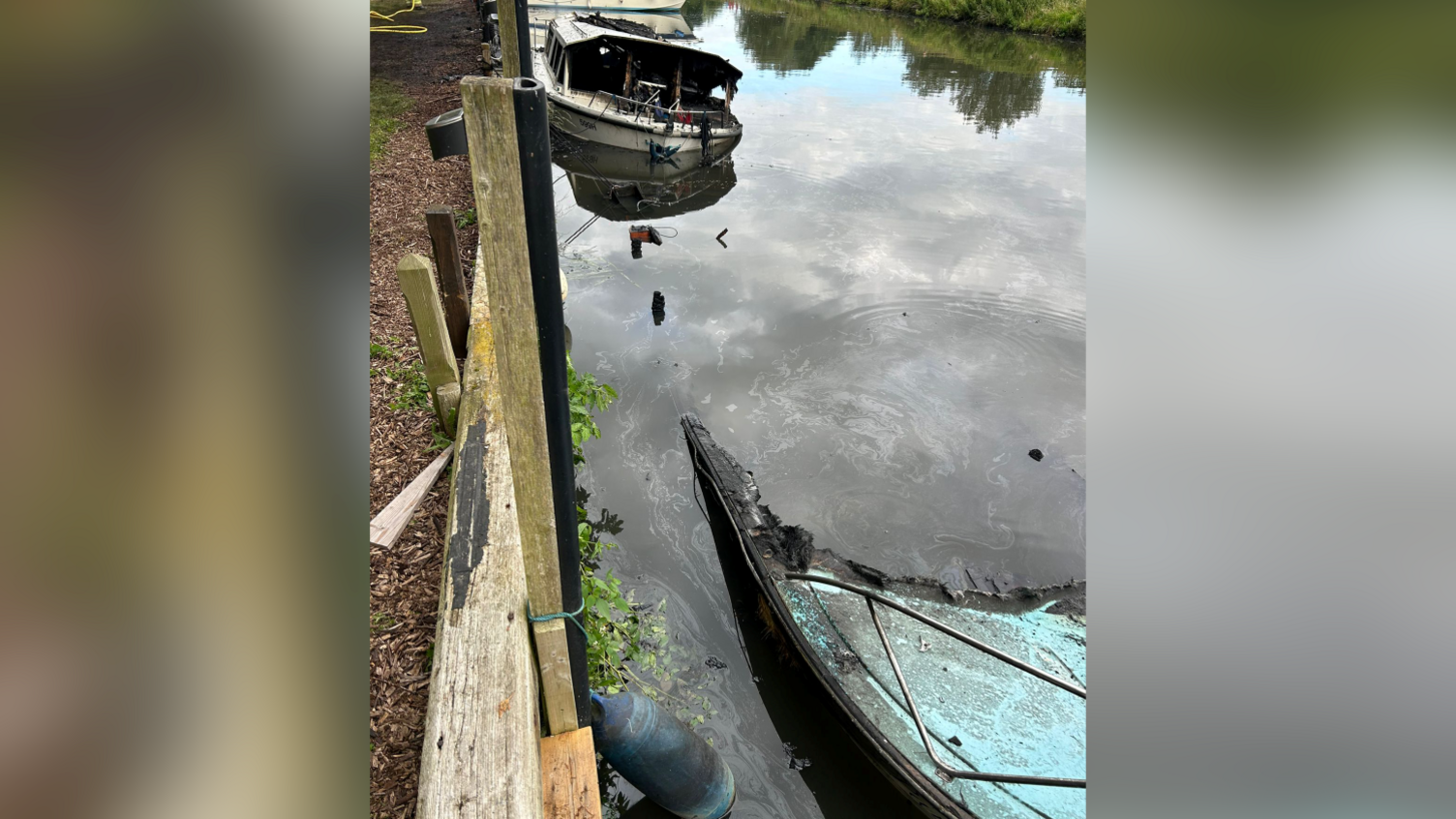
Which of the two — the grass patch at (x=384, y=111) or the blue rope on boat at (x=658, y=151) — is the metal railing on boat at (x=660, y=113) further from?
the grass patch at (x=384, y=111)

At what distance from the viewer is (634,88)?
2050 cm

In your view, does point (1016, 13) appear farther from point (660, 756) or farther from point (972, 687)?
point (660, 756)

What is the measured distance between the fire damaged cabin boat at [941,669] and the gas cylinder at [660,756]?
1.17 metres

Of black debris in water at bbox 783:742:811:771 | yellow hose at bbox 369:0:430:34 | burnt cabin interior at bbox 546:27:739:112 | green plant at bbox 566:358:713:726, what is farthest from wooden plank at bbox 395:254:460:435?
burnt cabin interior at bbox 546:27:739:112

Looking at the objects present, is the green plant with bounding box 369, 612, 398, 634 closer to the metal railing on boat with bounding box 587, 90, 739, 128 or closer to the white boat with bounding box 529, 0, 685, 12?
the metal railing on boat with bounding box 587, 90, 739, 128

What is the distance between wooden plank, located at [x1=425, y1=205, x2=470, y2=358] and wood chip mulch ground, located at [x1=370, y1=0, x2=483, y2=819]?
50cm

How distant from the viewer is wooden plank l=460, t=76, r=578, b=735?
2.20 meters

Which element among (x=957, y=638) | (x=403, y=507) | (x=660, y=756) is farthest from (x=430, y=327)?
(x=957, y=638)

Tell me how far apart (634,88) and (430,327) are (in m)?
17.3

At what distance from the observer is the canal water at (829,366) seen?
7.46 metres
